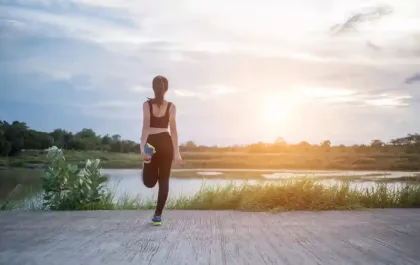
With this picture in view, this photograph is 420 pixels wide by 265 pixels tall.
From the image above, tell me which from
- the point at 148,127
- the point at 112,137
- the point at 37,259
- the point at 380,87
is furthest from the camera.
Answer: the point at 112,137

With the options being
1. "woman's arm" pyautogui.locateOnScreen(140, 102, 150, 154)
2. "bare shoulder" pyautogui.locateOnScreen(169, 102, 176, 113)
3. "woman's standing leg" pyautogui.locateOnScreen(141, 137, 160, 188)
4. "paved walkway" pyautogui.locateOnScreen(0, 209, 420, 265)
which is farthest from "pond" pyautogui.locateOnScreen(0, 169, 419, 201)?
"bare shoulder" pyautogui.locateOnScreen(169, 102, 176, 113)

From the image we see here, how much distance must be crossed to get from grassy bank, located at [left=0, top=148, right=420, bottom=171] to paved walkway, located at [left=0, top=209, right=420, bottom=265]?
138 inches

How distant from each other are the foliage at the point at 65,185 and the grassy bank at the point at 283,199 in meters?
0.17

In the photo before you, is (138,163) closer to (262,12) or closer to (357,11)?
(262,12)

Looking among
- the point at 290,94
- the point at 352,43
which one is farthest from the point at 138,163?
the point at 352,43

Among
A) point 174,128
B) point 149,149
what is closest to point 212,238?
point 149,149

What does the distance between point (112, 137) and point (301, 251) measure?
277 inches

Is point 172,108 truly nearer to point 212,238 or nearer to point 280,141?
point 212,238

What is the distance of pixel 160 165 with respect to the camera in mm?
5578

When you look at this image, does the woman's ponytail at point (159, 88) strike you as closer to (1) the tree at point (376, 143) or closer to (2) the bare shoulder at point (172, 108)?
(2) the bare shoulder at point (172, 108)

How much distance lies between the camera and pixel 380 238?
15.6ft

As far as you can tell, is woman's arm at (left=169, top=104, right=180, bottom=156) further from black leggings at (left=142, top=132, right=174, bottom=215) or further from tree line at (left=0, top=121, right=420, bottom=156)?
tree line at (left=0, top=121, right=420, bottom=156)

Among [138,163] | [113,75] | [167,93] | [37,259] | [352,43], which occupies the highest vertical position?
[352,43]

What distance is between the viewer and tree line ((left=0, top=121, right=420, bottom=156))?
10.2 meters
